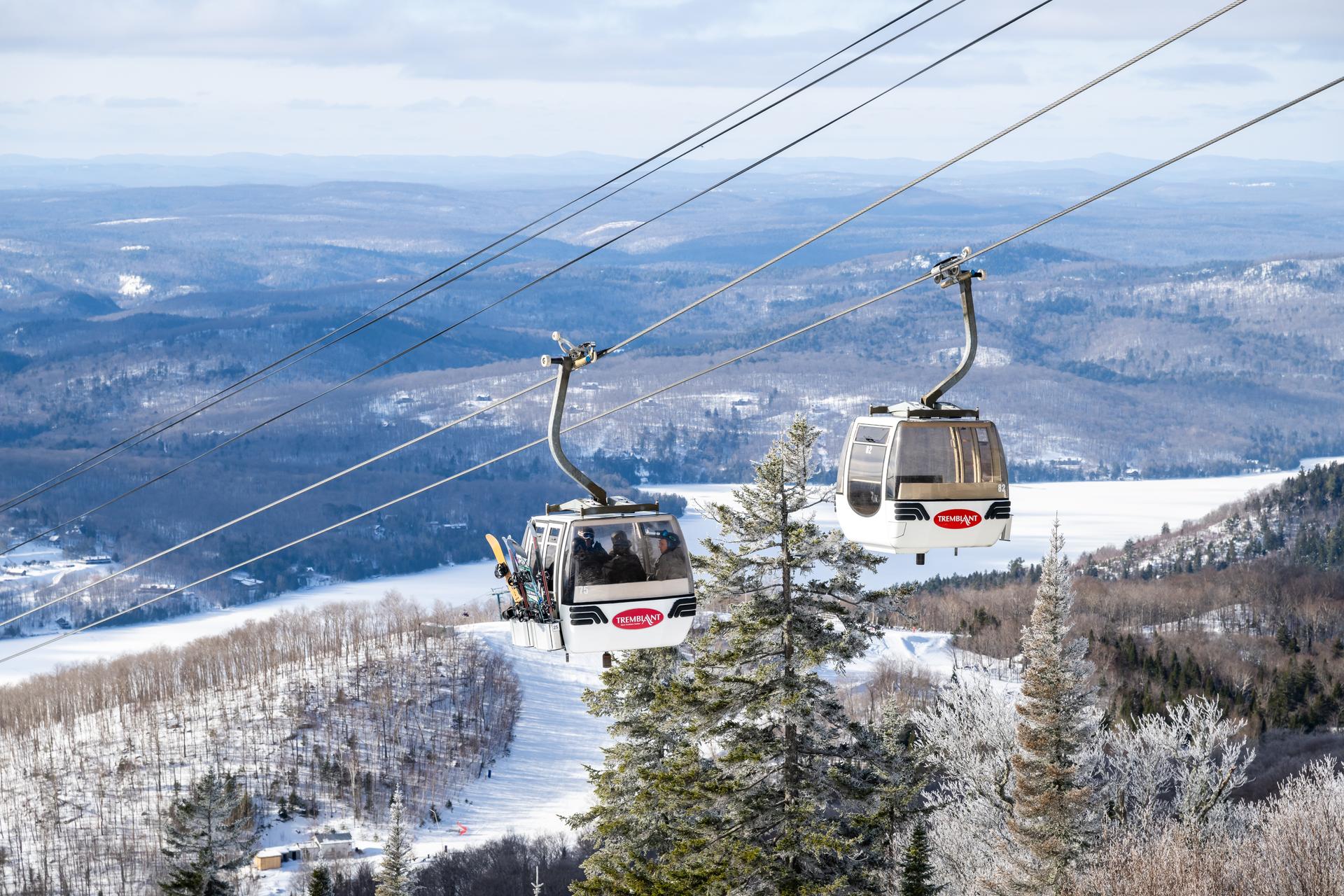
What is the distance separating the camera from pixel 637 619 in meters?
21.0

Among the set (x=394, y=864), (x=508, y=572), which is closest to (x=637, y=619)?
(x=508, y=572)

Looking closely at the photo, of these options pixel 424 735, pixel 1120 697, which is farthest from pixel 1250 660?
pixel 424 735

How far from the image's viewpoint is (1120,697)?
4911 inches

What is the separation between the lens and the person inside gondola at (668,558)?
20.9 metres

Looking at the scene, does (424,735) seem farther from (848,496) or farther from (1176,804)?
(848,496)

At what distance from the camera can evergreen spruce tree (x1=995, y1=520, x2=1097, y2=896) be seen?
49.4 meters

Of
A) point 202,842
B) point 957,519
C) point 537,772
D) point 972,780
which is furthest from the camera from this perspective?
point 537,772

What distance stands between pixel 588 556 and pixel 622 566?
0.46 m

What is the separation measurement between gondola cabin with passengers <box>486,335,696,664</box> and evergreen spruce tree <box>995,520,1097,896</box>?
101 ft

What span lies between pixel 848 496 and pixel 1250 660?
480ft

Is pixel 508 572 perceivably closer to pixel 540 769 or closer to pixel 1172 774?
pixel 1172 774

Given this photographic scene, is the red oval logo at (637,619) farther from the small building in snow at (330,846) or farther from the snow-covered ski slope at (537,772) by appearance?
the snow-covered ski slope at (537,772)

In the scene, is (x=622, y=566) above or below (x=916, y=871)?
above

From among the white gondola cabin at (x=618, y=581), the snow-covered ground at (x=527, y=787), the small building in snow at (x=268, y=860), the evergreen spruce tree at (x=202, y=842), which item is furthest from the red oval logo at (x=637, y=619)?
the small building in snow at (x=268, y=860)
